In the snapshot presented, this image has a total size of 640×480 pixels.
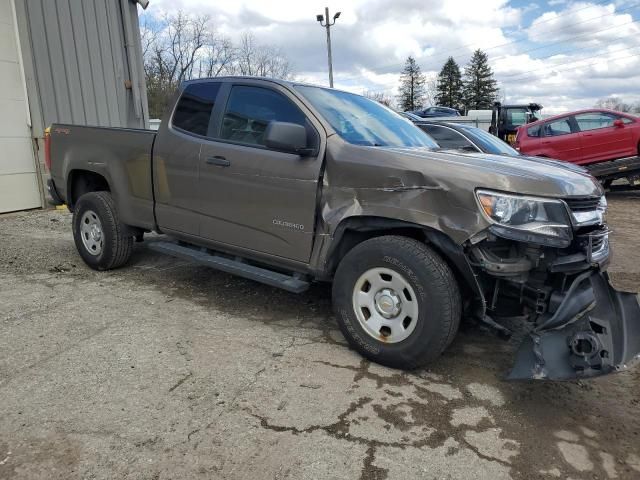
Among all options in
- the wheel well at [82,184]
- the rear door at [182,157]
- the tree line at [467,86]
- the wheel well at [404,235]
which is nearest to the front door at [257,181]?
the rear door at [182,157]

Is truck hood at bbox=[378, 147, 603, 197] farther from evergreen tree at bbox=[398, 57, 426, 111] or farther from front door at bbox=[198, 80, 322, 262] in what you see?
evergreen tree at bbox=[398, 57, 426, 111]

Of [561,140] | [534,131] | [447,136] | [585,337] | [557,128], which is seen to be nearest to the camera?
[585,337]

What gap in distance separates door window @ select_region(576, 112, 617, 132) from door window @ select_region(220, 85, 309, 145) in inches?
429

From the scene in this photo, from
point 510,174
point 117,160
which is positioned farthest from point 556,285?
point 117,160

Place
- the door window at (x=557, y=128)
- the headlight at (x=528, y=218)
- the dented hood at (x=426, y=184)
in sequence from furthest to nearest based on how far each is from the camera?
the door window at (x=557, y=128)
the dented hood at (x=426, y=184)
the headlight at (x=528, y=218)

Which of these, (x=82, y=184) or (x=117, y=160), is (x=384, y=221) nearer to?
(x=117, y=160)

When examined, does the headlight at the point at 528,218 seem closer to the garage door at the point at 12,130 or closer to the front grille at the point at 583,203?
the front grille at the point at 583,203

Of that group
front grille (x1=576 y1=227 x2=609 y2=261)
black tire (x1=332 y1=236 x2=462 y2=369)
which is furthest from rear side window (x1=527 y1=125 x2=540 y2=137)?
black tire (x1=332 y1=236 x2=462 y2=369)

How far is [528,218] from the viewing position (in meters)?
2.97

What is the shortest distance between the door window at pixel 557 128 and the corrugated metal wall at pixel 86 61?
9908 mm

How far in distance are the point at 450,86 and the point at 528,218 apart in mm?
75342

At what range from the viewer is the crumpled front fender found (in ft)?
8.91

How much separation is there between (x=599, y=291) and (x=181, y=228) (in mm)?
3310

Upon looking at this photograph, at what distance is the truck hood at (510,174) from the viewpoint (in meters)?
3.00
